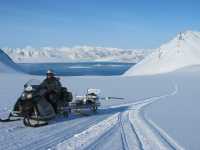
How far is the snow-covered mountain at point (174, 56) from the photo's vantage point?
104688 millimetres

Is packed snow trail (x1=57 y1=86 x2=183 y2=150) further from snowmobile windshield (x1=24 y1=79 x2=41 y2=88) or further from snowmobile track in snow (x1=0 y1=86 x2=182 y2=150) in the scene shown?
snowmobile windshield (x1=24 y1=79 x2=41 y2=88)

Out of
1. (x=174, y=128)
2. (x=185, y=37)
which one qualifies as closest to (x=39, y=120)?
(x=174, y=128)

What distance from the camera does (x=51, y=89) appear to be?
1273 centimetres

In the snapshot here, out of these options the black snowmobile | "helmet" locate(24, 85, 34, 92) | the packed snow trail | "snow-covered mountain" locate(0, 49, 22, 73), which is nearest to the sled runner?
the black snowmobile

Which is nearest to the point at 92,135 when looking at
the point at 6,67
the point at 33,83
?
the point at 33,83

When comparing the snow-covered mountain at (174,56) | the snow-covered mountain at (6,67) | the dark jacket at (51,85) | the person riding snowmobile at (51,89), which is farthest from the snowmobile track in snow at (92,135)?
the snow-covered mountain at (174,56)

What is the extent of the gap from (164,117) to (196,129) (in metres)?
2.62

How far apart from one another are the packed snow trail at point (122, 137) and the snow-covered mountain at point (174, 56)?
298 feet

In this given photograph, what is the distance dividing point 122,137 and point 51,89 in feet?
14.4

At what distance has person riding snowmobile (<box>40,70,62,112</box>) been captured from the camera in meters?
12.2

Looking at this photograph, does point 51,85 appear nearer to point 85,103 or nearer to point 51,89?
point 51,89

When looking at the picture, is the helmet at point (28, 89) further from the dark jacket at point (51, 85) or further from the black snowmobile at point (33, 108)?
the dark jacket at point (51, 85)

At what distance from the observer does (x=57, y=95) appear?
12.8 metres

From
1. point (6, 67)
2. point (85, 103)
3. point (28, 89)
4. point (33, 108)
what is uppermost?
point (6, 67)
